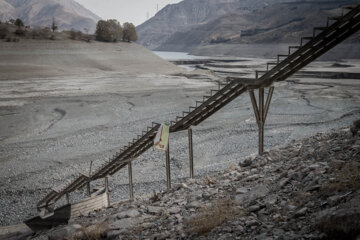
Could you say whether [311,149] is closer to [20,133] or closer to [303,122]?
[303,122]

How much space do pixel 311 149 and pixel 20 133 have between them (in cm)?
1975

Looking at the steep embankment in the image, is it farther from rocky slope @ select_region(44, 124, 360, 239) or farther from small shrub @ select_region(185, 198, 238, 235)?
small shrub @ select_region(185, 198, 238, 235)

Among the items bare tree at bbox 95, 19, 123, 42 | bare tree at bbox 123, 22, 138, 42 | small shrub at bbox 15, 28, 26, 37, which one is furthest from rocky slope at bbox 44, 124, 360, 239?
bare tree at bbox 123, 22, 138, 42

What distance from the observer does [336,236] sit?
3.81m

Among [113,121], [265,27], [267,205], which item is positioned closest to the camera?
[267,205]

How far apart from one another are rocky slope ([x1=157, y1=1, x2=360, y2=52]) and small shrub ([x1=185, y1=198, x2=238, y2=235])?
75.6 metres

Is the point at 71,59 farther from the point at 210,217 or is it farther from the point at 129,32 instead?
the point at 210,217

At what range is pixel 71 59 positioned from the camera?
5444 cm

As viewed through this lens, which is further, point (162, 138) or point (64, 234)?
point (162, 138)

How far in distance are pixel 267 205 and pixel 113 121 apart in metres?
19.9

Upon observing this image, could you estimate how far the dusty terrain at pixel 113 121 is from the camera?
47.5ft

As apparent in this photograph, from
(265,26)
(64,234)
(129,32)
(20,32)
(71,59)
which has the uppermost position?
(265,26)

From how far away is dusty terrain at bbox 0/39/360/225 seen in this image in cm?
1447

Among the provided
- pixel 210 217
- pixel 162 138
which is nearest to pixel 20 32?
pixel 162 138
